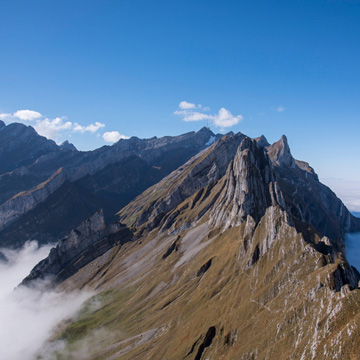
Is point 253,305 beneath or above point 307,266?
beneath

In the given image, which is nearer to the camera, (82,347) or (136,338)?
(136,338)

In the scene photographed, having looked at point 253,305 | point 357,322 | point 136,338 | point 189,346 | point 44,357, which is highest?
point 357,322

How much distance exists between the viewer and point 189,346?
132000mm

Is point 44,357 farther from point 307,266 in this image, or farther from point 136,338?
point 307,266

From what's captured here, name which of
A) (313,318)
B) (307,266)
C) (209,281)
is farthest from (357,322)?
(209,281)

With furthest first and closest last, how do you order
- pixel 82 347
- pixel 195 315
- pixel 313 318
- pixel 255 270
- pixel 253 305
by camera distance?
1. pixel 82 347
2. pixel 195 315
3. pixel 255 270
4. pixel 253 305
5. pixel 313 318

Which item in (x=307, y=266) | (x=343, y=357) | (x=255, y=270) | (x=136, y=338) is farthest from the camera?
(x=136, y=338)

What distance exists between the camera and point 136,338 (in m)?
172

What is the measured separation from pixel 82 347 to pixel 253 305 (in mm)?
125174

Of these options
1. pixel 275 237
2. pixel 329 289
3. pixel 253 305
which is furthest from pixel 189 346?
pixel 329 289

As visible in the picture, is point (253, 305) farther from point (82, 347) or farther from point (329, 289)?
point (82, 347)

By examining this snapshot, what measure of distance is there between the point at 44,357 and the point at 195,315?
358ft

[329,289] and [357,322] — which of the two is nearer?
[357,322]

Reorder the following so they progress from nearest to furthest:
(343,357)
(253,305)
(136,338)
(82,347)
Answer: (343,357), (253,305), (136,338), (82,347)
